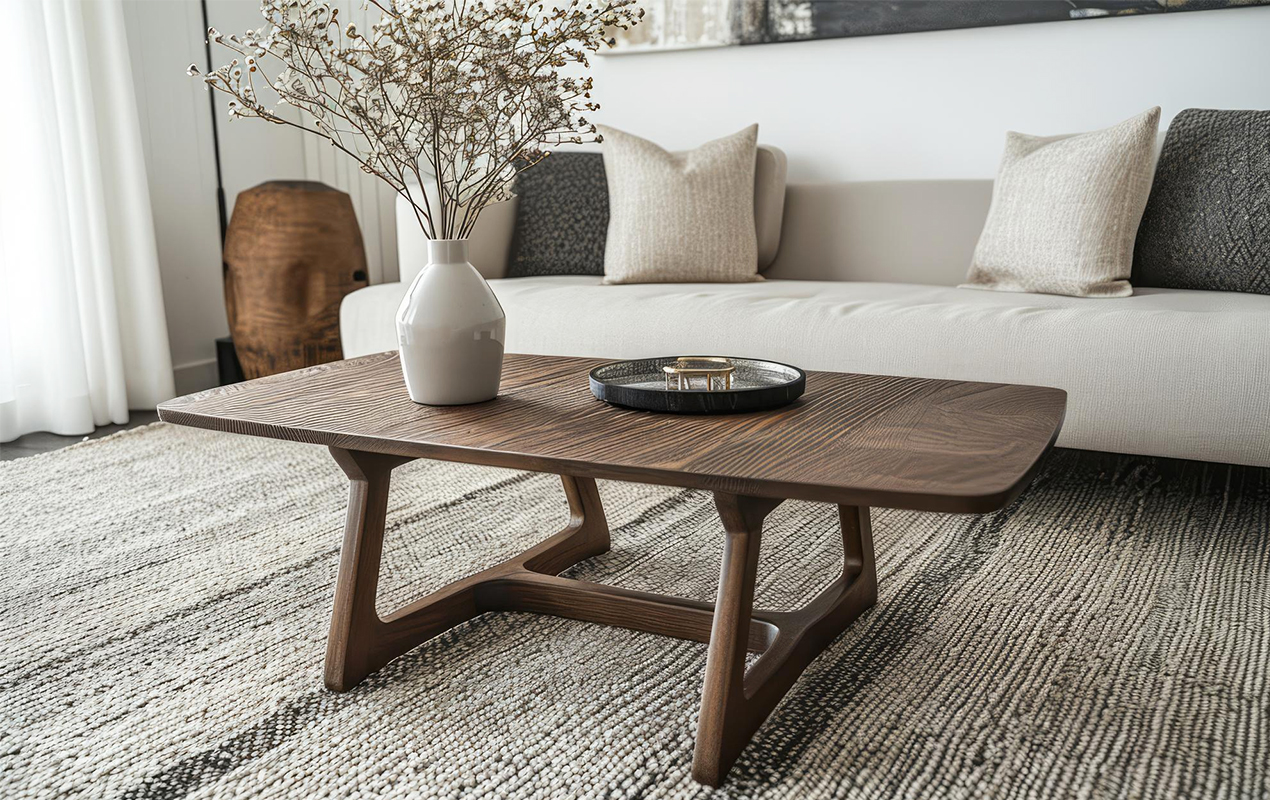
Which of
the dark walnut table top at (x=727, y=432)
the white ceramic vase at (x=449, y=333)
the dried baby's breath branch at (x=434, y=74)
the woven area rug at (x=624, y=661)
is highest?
the dried baby's breath branch at (x=434, y=74)

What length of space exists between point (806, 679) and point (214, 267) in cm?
286

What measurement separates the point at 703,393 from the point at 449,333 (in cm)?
33

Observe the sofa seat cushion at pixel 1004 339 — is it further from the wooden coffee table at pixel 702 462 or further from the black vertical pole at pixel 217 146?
the black vertical pole at pixel 217 146

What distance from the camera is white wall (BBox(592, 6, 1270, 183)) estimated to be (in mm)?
2604

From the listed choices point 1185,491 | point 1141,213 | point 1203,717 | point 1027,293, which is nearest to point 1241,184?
point 1141,213

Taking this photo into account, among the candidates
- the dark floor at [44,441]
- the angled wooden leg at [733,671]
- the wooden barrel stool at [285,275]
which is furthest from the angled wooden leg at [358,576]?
the wooden barrel stool at [285,275]

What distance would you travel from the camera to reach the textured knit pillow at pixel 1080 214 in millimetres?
2211

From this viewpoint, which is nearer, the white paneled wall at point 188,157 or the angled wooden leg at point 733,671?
the angled wooden leg at point 733,671

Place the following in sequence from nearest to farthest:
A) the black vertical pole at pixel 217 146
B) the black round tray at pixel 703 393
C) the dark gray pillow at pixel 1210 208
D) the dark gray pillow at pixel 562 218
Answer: the black round tray at pixel 703 393 → the dark gray pillow at pixel 1210 208 → the dark gray pillow at pixel 562 218 → the black vertical pole at pixel 217 146

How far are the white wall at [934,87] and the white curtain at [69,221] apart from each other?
152 cm

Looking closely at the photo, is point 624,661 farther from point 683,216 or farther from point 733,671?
point 683,216

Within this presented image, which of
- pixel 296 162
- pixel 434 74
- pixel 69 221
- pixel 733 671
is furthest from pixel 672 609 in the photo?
pixel 296 162

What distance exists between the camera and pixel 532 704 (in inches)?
46.7

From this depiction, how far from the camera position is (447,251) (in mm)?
1271
